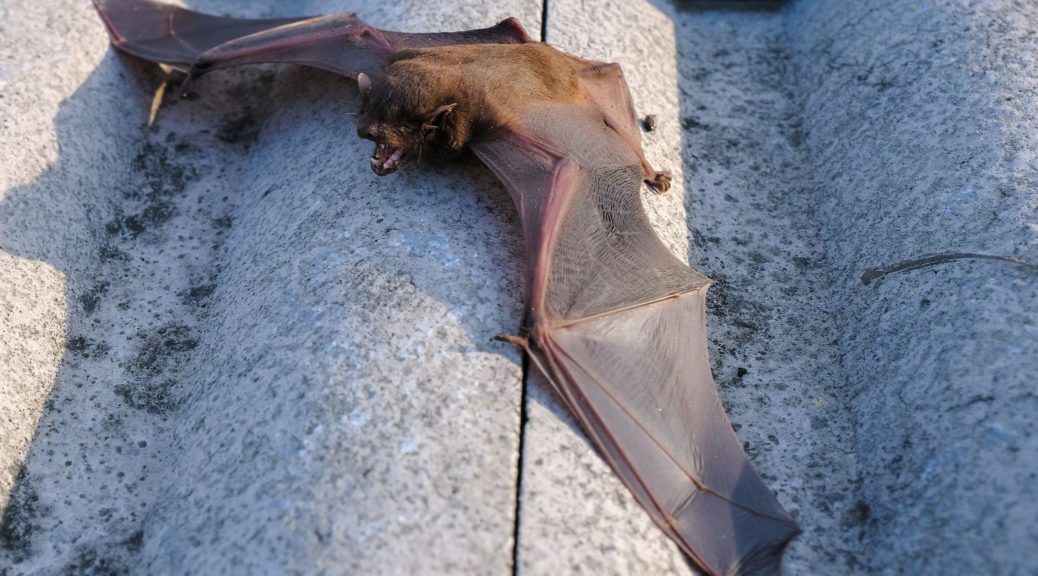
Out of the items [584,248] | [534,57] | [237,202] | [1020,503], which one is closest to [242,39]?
[237,202]

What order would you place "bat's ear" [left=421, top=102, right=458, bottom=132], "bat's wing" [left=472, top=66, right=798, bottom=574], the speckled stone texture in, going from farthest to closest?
"bat's ear" [left=421, top=102, right=458, bottom=132] < "bat's wing" [left=472, top=66, right=798, bottom=574] < the speckled stone texture

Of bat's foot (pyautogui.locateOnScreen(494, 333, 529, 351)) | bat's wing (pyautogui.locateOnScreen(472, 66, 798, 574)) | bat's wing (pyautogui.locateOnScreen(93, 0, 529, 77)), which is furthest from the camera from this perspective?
bat's wing (pyautogui.locateOnScreen(93, 0, 529, 77))

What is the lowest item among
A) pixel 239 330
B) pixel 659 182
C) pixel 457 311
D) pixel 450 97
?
pixel 239 330

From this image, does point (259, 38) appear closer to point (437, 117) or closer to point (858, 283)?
point (437, 117)

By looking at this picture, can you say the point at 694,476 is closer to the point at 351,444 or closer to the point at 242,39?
the point at 351,444

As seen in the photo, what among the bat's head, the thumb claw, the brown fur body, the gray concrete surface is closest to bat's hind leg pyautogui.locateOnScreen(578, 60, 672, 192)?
the gray concrete surface

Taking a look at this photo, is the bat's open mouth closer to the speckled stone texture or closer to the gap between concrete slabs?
the speckled stone texture

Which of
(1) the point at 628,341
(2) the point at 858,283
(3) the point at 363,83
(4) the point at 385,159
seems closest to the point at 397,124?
(4) the point at 385,159

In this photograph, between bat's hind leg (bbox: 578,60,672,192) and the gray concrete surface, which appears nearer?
the gray concrete surface
